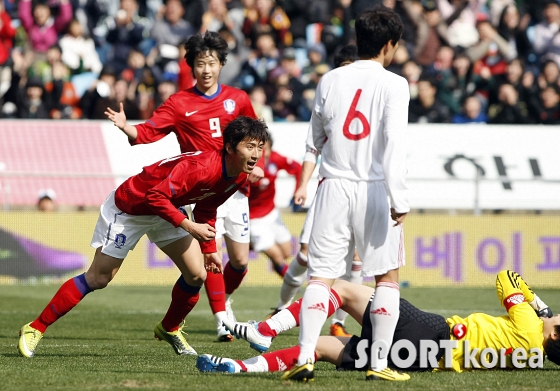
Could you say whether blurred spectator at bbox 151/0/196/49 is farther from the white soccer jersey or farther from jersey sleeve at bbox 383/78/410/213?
jersey sleeve at bbox 383/78/410/213

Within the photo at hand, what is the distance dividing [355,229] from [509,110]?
11434mm

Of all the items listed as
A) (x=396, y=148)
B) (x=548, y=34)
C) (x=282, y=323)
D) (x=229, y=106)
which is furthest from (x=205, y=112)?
(x=548, y=34)

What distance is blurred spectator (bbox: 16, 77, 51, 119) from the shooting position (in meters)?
16.0

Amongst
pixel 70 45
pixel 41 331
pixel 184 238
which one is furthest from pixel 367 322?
pixel 70 45

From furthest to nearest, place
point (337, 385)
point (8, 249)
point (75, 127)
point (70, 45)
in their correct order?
point (70, 45) < point (75, 127) < point (8, 249) < point (337, 385)

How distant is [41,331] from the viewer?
706 cm

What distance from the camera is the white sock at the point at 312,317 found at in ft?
17.8

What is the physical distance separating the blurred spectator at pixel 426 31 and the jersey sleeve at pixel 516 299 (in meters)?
12.1

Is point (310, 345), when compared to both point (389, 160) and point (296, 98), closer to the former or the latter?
point (389, 160)

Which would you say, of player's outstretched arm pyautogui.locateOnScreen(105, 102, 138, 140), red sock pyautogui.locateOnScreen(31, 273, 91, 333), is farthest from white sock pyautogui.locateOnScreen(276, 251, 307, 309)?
red sock pyautogui.locateOnScreen(31, 273, 91, 333)

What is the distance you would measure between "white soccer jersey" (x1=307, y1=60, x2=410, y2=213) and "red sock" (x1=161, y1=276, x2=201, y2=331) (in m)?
2.21

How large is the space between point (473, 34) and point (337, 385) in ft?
46.4

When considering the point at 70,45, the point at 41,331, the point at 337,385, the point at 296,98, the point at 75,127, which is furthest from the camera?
the point at 70,45

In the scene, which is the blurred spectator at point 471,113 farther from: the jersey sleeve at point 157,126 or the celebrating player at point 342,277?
the jersey sleeve at point 157,126
